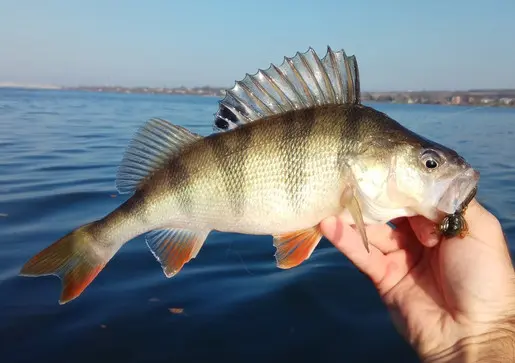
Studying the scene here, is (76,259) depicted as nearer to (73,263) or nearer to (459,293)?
(73,263)

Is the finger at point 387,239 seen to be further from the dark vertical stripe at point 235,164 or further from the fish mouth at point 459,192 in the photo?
the dark vertical stripe at point 235,164

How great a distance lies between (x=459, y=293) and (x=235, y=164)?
1472 millimetres

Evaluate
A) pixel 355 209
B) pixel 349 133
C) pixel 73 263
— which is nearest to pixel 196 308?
pixel 73 263

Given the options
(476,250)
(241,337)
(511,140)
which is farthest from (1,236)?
(511,140)

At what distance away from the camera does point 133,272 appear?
16.9ft

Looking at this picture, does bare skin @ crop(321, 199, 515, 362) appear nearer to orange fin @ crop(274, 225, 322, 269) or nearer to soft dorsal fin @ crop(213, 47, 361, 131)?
orange fin @ crop(274, 225, 322, 269)

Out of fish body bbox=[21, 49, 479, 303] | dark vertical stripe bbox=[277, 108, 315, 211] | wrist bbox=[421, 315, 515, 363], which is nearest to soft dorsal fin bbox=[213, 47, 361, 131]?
fish body bbox=[21, 49, 479, 303]

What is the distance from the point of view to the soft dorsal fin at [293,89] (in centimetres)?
275

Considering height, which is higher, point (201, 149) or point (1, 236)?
point (201, 149)

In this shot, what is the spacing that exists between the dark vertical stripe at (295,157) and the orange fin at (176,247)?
0.67 meters

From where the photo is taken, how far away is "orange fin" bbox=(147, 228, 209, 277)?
9.48ft

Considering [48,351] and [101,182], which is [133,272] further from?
[101,182]

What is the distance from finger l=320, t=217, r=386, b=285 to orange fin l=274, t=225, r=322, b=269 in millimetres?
93

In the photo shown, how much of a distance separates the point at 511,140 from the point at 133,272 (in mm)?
17598
